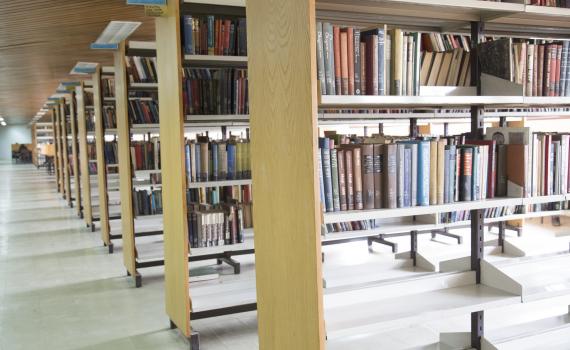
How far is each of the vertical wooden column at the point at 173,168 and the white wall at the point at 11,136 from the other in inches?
1533

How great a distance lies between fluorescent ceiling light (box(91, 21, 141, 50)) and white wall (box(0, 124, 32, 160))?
120ft

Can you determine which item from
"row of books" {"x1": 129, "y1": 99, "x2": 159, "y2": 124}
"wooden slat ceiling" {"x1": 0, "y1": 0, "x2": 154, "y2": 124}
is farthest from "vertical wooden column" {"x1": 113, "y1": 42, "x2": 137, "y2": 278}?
"wooden slat ceiling" {"x1": 0, "y1": 0, "x2": 154, "y2": 124}

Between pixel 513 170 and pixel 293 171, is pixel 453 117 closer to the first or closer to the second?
pixel 513 170

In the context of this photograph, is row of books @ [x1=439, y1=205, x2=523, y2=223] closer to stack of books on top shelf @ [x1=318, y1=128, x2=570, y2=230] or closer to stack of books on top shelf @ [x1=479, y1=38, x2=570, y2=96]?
stack of books on top shelf @ [x1=318, y1=128, x2=570, y2=230]

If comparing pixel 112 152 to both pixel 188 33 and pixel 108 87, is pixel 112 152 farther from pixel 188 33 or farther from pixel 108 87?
pixel 188 33

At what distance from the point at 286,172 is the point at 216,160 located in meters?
2.18

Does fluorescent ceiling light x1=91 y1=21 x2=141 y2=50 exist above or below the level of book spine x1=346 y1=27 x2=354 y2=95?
above

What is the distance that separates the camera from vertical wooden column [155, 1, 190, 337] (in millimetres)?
3283

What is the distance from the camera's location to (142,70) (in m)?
5.10

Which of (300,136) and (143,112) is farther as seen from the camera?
(143,112)

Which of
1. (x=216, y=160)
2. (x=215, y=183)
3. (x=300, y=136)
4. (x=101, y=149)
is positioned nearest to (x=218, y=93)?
(x=216, y=160)

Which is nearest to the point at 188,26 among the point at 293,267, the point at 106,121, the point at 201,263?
the point at 293,267

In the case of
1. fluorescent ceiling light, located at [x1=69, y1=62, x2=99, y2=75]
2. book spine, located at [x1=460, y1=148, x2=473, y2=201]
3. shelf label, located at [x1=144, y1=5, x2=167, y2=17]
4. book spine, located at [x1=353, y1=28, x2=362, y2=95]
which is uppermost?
fluorescent ceiling light, located at [x1=69, y1=62, x2=99, y2=75]

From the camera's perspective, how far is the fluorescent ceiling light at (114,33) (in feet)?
17.3
